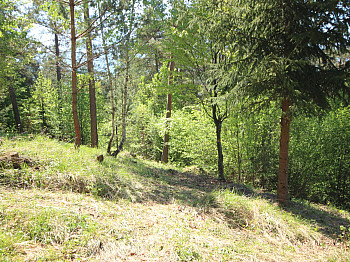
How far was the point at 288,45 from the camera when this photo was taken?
4957mm

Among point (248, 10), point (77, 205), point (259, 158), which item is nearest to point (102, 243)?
point (77, 205)

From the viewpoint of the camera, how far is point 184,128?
10727 mm

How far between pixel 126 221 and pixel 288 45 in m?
5.18

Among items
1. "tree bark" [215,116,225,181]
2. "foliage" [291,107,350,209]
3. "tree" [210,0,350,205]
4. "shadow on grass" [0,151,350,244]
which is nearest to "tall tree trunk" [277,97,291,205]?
"tree" [210,0,350,205]

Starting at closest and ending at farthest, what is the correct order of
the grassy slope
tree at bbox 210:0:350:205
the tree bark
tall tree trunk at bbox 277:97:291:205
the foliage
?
the grassy slope
tree at bbox 210:0:350:205
tall tree trunk at bbox 277:97:291:205
the tree bark
the foliage

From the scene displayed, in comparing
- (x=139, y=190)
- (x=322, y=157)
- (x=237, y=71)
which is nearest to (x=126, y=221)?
(x=139, y=190)

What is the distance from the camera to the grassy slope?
2633 millimetres

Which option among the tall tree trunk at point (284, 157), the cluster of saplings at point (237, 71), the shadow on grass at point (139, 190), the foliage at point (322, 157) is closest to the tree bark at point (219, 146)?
the cluster of saplings at point (237, 71)

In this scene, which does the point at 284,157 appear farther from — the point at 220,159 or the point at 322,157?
the point at 322,157

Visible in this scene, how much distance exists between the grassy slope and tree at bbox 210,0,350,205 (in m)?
1.99

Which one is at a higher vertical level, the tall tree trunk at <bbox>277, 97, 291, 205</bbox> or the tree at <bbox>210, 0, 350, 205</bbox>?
the tree at <bbox>210, 0, 350, 205</bbox>

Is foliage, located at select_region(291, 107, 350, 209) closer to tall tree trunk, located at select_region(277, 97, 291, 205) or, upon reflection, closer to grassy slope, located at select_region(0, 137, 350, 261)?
grassy slope, located at select_region(0, 137, 350, 261)

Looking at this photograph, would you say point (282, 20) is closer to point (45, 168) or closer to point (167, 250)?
point (167, 250)

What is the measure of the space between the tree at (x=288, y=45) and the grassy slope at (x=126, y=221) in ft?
6.53
